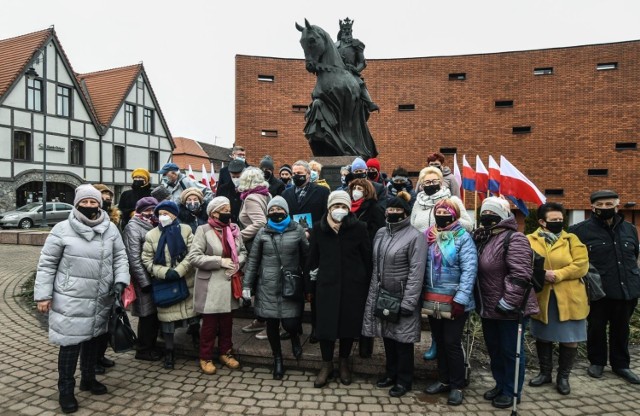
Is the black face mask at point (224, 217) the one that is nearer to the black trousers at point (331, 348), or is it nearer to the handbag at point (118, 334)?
the handbag at point (118, 334)

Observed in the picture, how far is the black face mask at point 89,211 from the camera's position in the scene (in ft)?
11.6

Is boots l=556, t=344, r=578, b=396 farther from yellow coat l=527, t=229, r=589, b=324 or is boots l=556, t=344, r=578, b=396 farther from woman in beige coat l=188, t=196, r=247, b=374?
woman in beige coat l=188, t=196, r=247, b=374

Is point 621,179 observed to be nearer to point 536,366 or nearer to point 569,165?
point 569,165

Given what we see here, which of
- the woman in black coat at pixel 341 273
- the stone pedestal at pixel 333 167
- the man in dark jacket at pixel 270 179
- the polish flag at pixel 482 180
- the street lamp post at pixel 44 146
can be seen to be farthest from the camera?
the street lamp post at pixel 44 146

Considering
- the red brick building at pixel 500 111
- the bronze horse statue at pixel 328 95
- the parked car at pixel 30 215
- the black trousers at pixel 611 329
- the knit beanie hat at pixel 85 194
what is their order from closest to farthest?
the knit beanie hat at pixel 85 194 < the black trousers at pixel 611 329 < the bronze horse statue at pixel 328 95 < the parked car at pixel 30 215 < the red brick building at pixel 500 111

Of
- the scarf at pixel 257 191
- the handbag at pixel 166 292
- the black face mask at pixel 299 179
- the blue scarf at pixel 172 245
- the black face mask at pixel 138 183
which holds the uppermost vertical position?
the black face mask at pixel 299 179

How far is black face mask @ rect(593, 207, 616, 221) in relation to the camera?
401cm

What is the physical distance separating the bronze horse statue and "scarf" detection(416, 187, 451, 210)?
3.67 m

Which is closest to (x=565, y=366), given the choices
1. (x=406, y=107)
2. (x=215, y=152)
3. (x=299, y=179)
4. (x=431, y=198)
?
(x=431, y=198)

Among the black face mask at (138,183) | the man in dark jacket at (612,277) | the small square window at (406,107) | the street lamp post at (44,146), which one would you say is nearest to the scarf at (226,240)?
the black face mask at (138,183)

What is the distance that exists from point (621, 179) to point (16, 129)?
30.6 metres

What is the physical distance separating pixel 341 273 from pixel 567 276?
6.50ft

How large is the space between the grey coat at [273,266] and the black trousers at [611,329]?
2.94 meters

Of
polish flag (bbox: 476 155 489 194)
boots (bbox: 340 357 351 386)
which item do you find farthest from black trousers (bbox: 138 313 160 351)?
polish flag (bbox: 476 155 489 194)
